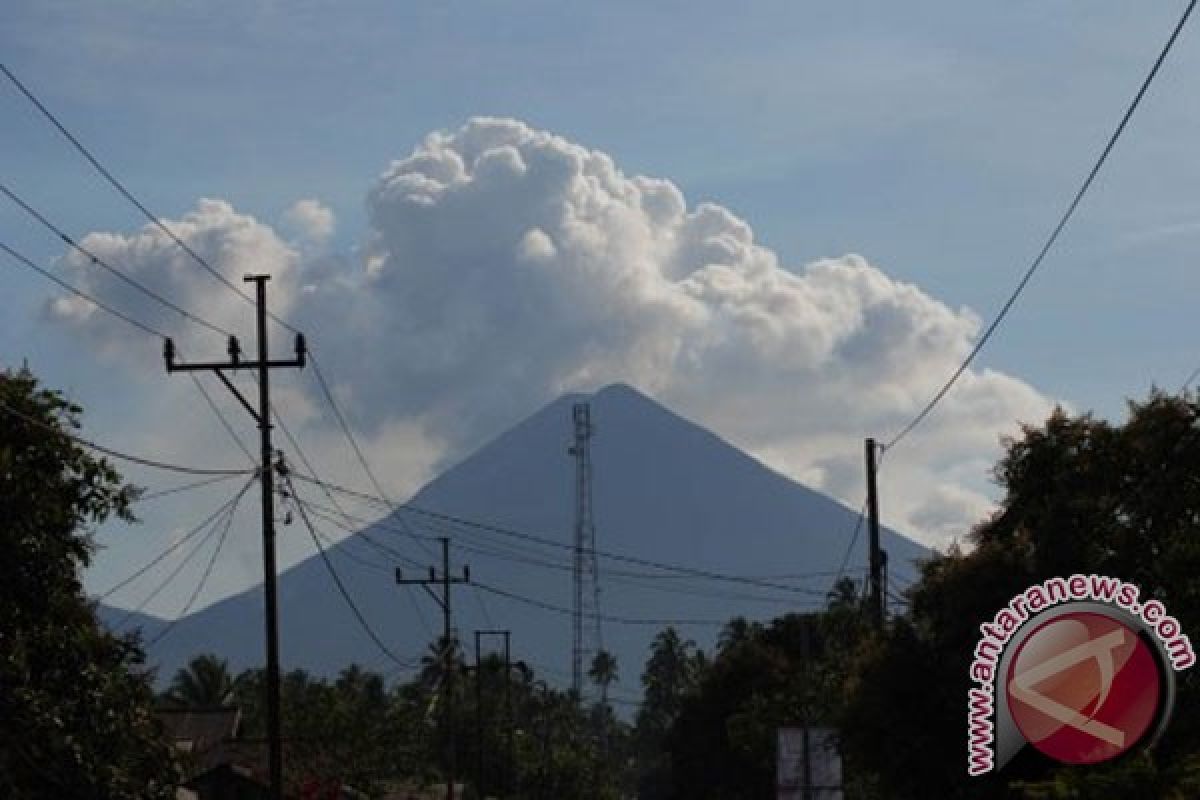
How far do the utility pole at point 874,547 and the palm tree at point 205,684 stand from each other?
273ft

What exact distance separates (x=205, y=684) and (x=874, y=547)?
89.6 metres

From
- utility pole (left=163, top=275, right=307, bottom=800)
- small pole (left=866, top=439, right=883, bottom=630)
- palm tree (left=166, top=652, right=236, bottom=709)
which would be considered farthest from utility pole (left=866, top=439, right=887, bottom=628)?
palm tree (left=166, top=652, right=236, bottom=709)

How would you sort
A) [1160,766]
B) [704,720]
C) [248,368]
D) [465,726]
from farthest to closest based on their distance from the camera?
[465,726] < [704,720] < [248,368] < [1160,766]

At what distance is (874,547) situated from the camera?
55.8 m

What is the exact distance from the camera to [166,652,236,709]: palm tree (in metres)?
137

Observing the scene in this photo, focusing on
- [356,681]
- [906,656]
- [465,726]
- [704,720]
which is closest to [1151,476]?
[906,656]

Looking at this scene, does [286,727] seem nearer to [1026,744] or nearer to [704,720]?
[704,720]

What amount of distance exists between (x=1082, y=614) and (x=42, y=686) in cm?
2086

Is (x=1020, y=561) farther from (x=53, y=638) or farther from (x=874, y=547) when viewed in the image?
(x=53, y=638)

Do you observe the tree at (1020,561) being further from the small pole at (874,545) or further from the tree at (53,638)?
the tree at (53,638)

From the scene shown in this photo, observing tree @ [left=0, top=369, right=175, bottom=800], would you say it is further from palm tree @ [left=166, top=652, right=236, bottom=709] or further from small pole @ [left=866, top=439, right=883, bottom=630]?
palm tree @ [left=166, top=652, right=236, bottom=709]

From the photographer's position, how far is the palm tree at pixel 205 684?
137375mm

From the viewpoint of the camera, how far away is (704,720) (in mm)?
117938

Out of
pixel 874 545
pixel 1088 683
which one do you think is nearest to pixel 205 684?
pixel 874 545
